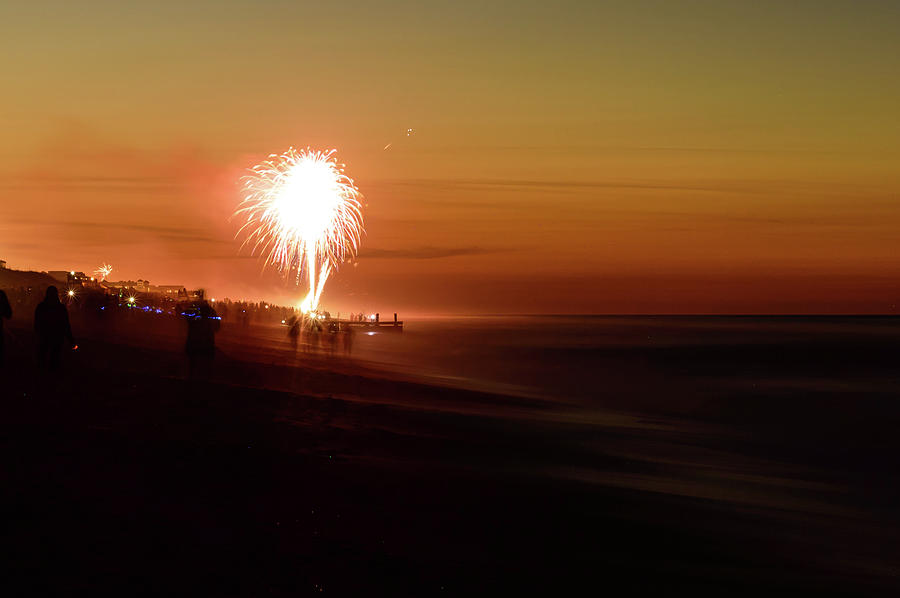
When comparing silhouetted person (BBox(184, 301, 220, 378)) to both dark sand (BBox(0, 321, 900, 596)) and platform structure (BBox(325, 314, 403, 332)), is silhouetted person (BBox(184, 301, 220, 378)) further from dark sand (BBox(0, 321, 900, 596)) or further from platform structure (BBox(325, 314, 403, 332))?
platform structure (BBox(325, 314, 403, 332))

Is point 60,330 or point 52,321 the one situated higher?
point 52,321

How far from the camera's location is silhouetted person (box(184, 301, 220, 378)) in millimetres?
21031

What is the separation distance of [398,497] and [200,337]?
12.0m

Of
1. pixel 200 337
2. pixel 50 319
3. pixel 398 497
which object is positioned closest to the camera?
pixel 398 497

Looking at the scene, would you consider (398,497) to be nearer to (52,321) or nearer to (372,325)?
(52,321)

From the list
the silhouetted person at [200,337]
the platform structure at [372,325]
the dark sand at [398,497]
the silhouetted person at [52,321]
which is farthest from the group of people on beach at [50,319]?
the platform structure at [372,325]

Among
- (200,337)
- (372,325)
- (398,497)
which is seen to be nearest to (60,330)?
(200,337)

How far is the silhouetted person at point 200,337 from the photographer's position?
2103cm

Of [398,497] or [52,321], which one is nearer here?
[398,497]

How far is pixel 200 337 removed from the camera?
2145cm

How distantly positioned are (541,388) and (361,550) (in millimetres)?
29383

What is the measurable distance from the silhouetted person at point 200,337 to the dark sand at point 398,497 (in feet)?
2.09

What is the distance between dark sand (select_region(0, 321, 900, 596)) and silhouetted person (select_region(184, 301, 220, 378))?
2.09ft

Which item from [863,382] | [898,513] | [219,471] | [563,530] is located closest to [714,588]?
[563,530]
